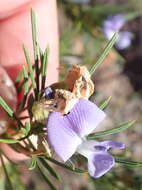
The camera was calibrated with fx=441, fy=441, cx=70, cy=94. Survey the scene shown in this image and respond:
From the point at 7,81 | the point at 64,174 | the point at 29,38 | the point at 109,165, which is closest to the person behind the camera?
the point at 109,165

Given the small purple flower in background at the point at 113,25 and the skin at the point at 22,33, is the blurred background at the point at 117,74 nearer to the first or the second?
the small purple flower in background at the point at 113,25

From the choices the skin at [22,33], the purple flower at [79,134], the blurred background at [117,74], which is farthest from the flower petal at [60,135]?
the blurred background at [117,74]

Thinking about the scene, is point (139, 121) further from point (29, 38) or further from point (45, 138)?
point (45, 138)

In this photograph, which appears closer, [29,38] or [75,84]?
[75,84]

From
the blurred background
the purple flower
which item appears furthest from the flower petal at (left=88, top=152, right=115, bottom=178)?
the blurred background

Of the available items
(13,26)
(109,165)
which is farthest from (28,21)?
(109,165)

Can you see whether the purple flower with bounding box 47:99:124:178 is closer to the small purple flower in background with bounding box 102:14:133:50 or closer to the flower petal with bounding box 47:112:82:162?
the flower petal with bounding box 47:112:82:162
